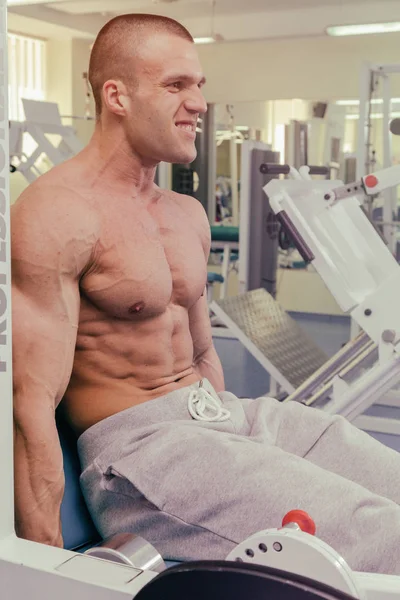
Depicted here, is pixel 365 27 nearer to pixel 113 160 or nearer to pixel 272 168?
pixel 272 168

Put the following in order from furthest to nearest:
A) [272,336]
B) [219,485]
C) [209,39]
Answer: [209,39], [272,336], [219,485]

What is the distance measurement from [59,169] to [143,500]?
1.89 ft

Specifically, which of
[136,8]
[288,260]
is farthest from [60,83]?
[288,260]

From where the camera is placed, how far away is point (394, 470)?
1.37 metres

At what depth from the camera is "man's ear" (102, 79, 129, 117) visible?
134 cm

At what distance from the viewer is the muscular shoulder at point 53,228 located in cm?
120

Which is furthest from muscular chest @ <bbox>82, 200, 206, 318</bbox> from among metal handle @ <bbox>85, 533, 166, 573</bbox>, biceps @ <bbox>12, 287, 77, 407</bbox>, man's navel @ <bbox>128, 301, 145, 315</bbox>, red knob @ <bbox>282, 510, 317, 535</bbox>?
red knob @ <bbox>282, 510, 317, 535</bbox>

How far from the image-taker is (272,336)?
158 inches

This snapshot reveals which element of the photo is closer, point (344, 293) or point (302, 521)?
point (302, 521)

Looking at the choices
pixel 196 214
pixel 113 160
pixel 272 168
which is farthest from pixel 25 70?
pixel 113 160

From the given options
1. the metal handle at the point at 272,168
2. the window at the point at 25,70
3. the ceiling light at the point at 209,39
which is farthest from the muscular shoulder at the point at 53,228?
the window at the point at 25,70

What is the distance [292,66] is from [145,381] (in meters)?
7.18

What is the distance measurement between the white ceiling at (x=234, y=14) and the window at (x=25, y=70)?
0.72ft

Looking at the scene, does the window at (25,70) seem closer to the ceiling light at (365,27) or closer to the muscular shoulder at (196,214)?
the ceiling light at (365,27)
